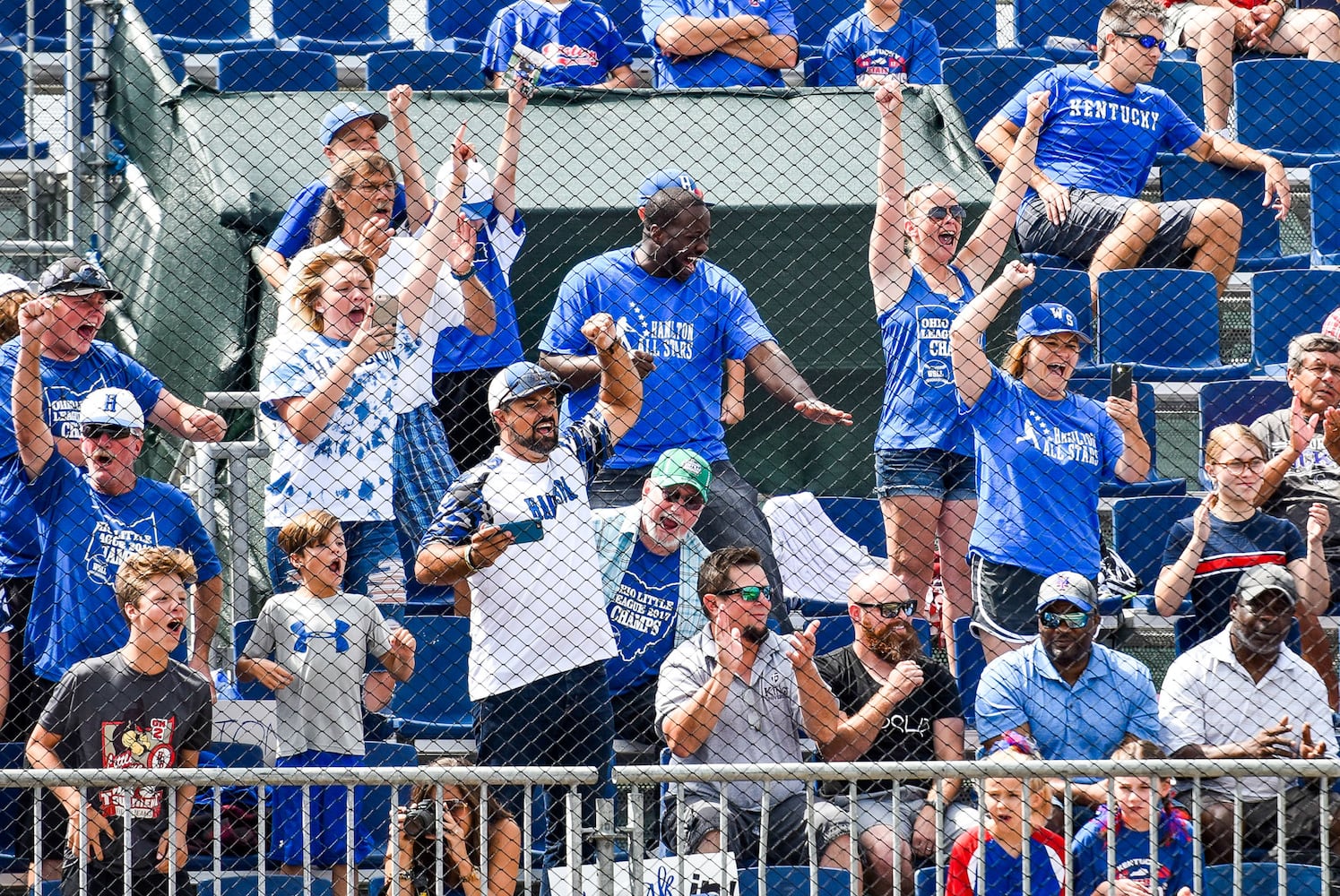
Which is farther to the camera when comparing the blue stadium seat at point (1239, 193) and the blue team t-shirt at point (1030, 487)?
the blue stadium seat at point (1239, 193)

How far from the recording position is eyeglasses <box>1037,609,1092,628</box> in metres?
4.60

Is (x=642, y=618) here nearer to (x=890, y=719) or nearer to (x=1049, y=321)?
(x=890, y=719)

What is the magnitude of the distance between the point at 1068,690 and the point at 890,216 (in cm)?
150

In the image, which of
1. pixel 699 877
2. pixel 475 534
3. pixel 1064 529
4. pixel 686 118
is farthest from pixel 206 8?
pixel 699 877

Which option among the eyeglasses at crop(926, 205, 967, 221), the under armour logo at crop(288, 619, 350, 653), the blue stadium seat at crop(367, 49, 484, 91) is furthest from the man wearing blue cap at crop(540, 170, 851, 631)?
the blue stadium seat at crop(367, 49, 484, 91)

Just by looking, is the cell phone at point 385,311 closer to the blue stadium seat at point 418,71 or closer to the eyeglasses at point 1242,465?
the blue stadium seat at point 418,71

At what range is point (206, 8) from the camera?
6.65 meters

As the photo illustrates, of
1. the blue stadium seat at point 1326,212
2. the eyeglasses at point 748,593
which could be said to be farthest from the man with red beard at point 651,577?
the blue stadium seat at point 1326,212

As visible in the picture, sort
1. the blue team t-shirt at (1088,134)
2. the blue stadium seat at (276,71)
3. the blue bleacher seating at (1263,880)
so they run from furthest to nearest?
1. the blue team t-shirt at (1088,134)
2. the blue stadium seat at (276,71)
3. the blue bleacher seating at (1263,880)

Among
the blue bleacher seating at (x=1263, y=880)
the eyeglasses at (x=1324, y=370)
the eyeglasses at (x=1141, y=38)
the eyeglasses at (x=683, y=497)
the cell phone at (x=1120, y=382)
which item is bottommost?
the blue bleacher seating at (x=1263, y=880)

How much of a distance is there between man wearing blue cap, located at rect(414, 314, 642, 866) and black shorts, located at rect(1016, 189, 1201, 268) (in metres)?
2.06

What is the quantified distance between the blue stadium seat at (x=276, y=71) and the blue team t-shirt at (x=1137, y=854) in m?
3.57

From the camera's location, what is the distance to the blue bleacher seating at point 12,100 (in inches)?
228

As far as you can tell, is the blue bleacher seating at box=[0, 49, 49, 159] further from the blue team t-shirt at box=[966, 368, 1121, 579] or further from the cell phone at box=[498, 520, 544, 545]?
the blue team t-shirt at box=[966, 368, 1121, 579]
